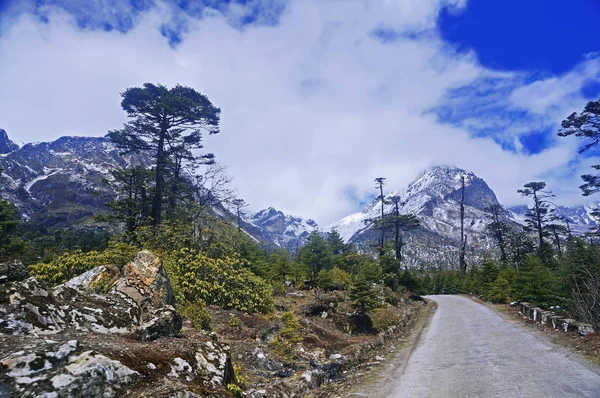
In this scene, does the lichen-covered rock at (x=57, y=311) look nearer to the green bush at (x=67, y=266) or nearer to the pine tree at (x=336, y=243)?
the green bush at (x=67, y=266)

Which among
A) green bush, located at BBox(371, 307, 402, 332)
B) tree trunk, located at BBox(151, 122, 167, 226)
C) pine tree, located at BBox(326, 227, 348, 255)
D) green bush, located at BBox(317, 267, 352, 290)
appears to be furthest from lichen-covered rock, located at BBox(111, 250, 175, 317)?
pine tree, located at BBox(326, 227, 348, 255)

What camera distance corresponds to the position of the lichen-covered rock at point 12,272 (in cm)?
596

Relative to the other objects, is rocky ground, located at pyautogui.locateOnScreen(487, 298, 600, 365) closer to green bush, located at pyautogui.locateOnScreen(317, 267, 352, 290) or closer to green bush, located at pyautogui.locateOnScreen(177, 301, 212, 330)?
green bush, located at pyautogui.locateOnScreen(177, 301, 212, 330)

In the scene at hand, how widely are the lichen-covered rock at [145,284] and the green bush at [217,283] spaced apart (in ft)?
10.6

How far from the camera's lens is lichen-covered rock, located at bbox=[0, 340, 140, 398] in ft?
11.5

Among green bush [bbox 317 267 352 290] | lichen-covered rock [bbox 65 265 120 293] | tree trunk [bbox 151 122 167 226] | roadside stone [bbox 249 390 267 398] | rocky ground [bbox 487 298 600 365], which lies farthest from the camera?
green bush [bbox 317 267 352 290]

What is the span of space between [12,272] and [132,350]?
11.2 feet

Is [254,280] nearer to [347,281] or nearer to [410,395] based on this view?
[410,395]

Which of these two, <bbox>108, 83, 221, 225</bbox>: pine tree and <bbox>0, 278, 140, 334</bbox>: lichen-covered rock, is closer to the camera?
<bbox>0, 278, 140, 334</bbox>: lichen-covered rock

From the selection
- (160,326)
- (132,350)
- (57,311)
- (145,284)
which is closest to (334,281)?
(145,284)

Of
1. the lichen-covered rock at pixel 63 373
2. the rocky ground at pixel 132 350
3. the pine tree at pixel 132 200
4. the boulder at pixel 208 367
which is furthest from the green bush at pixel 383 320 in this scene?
the pine tree at pixel 132 200

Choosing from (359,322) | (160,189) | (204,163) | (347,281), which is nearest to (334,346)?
(359,322)

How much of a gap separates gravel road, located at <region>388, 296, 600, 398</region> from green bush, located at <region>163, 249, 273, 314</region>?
7.58 metres

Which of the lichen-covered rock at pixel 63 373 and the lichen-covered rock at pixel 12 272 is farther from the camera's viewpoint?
the lichen-covered rock at pixel 12 272
